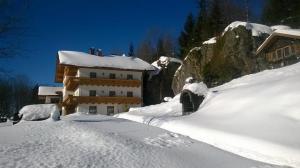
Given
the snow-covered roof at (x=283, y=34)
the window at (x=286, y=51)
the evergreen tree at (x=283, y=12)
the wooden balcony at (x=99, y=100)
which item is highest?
the evergreen tree at (x=283, y=12)

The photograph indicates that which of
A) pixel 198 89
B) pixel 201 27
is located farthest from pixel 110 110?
pixel 198 89

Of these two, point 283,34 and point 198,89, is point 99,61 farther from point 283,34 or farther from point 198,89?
point 198,89

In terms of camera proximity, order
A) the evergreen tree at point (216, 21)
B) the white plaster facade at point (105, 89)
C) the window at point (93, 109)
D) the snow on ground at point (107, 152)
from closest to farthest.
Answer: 1. the snow on ground at point (107, 152)
2. the window at point (93, 109)
3. the white plaster facade at point (105, 89)
4. the evergreen tree at point (216, 21)

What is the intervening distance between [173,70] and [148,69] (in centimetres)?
540

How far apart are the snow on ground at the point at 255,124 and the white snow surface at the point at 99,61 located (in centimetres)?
3220

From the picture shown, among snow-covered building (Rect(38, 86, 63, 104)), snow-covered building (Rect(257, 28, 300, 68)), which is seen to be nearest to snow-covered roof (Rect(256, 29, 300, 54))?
snow-covered building (Rect(257, 28, 300, 68))

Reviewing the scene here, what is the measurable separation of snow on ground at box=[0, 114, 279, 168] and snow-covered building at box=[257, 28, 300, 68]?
66.1 feet

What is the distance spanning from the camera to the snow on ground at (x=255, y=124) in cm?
838

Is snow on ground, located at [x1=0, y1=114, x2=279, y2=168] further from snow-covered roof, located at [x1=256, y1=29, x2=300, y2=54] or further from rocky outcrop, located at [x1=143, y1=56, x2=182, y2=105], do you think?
rocky outcrop, located at [x1=143, y1=56, x2=182, y2=105]

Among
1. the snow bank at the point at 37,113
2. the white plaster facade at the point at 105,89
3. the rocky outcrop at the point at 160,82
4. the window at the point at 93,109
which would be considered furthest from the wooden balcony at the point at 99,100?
the snow bank at the point at 37,113

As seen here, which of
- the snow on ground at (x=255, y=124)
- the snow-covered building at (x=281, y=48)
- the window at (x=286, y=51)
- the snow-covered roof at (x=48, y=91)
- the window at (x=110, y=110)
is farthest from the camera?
the snow-covered roof at (x=48, y=91)

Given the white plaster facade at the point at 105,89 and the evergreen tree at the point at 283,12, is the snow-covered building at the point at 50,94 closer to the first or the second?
the white plaster facade at the point at 105,89

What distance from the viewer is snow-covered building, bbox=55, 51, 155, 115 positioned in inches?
1756

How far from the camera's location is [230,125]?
1104 cm
